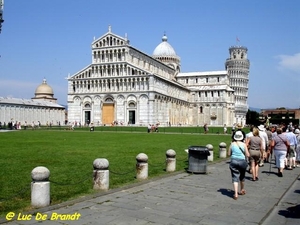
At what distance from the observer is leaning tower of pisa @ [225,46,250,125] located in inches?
4867

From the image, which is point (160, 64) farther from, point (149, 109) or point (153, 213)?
point (153, 213)

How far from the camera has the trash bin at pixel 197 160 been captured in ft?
46.3

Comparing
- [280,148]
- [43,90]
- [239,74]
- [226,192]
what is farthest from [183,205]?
[239,74]

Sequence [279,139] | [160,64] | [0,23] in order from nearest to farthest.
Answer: [279,139], [0,23], [160,64]

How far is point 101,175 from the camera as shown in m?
10.3

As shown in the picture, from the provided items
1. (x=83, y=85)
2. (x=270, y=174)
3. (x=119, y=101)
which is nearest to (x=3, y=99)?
(x=83, y=85)

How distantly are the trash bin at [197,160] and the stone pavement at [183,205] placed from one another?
149 centimetres

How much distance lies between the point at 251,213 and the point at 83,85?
245ft

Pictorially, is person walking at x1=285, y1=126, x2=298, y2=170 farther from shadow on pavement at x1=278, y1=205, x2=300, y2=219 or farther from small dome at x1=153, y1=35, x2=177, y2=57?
small dome at x1=153, y1=35, x2=177, y2=57

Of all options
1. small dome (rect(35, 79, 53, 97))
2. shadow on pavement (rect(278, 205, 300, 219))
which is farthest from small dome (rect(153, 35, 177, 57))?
shadow on pavement (rect(278, 205, 300, 219))

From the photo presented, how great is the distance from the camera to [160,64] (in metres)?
95.4

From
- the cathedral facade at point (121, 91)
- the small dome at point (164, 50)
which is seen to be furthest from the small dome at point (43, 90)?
the small dome at point (164, 50)

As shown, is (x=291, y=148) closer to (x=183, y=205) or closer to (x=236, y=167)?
(x=236, y=167)

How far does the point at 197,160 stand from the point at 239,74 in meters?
115
